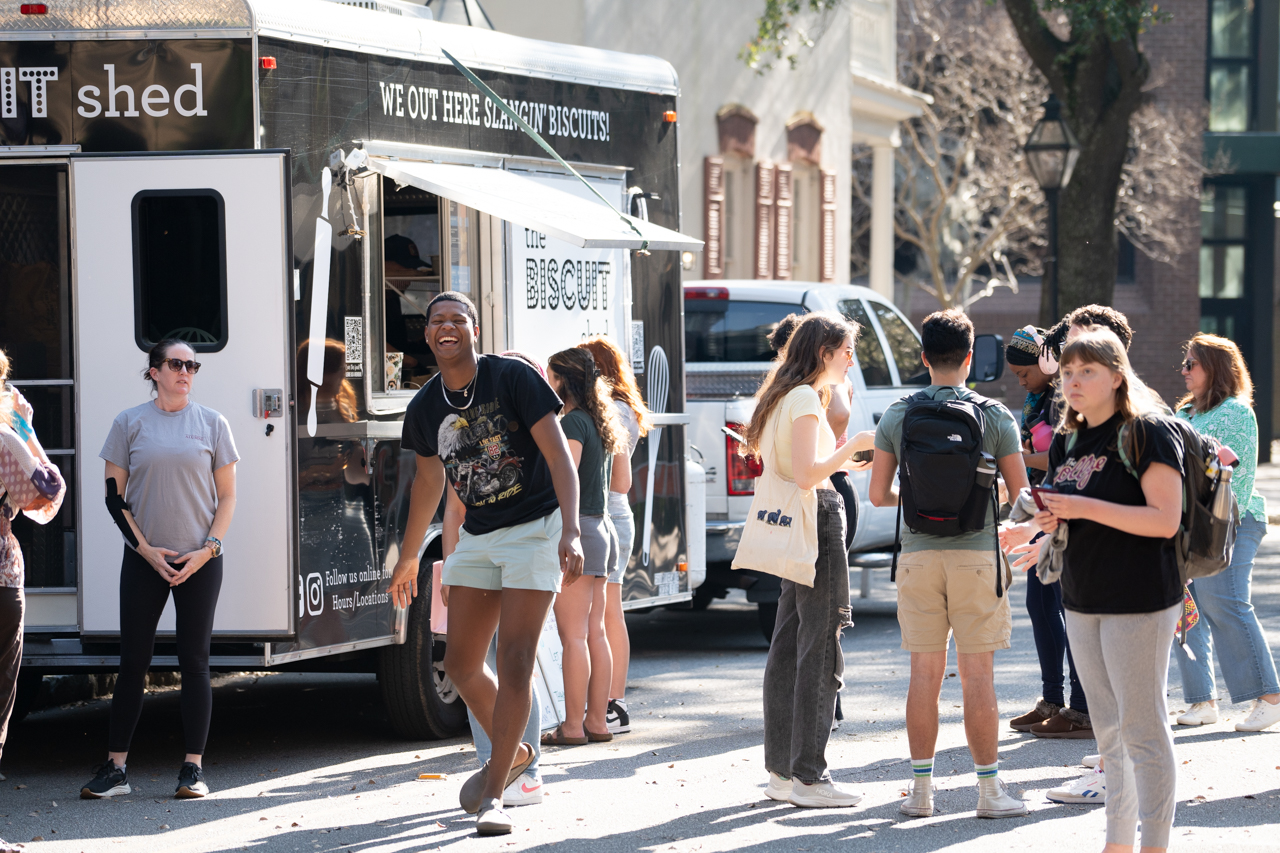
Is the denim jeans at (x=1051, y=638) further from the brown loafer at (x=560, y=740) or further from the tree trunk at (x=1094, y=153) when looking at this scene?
the tree trunk at (x=1094, y=153)

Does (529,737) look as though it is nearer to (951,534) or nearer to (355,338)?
(951,534)

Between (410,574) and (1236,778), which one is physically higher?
(410,574)

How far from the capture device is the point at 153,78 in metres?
6.76

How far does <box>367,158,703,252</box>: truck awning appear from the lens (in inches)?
282

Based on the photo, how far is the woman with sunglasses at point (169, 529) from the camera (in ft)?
21.0

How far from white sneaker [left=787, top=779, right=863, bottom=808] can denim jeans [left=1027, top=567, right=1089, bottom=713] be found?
1635 mm

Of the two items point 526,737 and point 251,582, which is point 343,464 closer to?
point 251,582

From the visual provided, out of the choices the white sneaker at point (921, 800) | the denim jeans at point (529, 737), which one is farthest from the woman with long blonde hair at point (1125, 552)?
the denim jeans at point (529, 737)

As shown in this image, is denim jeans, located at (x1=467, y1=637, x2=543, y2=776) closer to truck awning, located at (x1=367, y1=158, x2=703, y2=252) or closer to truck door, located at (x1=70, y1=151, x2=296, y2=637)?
truck door, located at (x1=70, y1=151, x2=296, y2=637)

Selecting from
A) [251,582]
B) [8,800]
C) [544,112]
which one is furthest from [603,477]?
[8,800]

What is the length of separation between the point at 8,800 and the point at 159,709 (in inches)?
81.7

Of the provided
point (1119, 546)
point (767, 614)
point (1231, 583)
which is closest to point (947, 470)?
point (1119, 546)

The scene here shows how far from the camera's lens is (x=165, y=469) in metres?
6.40

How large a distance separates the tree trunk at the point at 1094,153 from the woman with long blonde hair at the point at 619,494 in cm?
905
